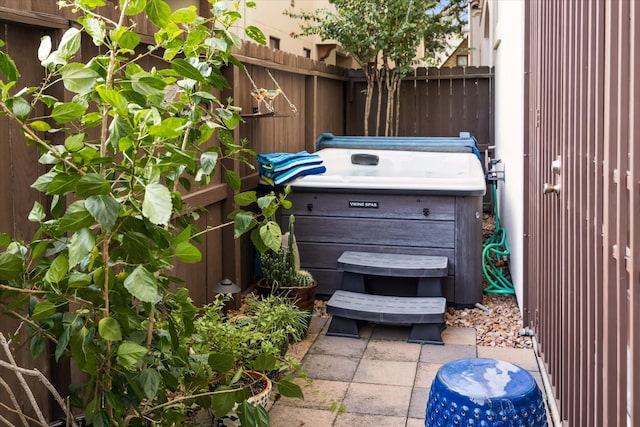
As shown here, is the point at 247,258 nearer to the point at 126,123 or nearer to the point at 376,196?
the point at 376,196

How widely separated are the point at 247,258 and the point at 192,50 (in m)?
2.89

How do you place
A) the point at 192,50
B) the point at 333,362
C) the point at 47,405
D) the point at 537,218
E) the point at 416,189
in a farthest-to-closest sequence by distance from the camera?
the point at 416,189 < the point at 333,362 < the point at 537,218 < the point at 47,405 < the point at 192,50

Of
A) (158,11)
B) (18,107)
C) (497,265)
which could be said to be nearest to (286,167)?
(497,265)

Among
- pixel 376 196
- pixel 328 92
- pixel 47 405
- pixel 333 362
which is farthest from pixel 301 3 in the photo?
pixel 47 405

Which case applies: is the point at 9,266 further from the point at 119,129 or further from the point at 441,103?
the point at 441,103

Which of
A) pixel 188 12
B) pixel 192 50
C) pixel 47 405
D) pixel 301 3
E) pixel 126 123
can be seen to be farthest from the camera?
pixel 301 3

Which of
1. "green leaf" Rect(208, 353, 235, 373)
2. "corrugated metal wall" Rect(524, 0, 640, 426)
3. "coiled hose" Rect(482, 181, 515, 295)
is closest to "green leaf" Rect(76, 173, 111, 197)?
"green leaf" Rect(208, 353, 235, 373)

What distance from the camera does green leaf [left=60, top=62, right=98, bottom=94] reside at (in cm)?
178

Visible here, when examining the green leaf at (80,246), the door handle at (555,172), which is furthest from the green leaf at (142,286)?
the door handle at (555,172)

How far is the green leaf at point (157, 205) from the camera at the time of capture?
1.61 meters

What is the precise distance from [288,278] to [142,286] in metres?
2.74

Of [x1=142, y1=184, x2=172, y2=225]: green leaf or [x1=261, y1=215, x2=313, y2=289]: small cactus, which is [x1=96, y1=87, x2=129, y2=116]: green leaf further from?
[x1=261, y1=215, x2=313, y2=289]: small cactus

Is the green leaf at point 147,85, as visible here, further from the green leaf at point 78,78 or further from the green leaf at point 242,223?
the green leaf at point 242,223

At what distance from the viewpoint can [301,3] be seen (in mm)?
14648
